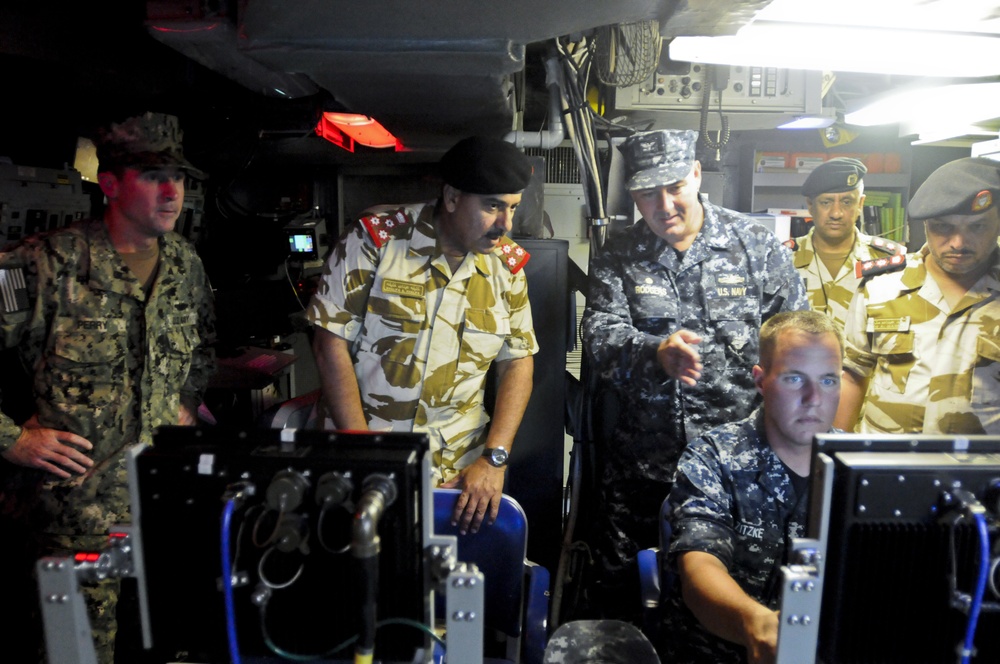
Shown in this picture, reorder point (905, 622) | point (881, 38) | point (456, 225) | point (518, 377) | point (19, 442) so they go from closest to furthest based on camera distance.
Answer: point (905, 622) → point (881, 38) → point (19, 442) → point (456, 225) → point (518, 377)

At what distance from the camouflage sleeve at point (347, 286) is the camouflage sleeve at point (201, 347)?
54 cm

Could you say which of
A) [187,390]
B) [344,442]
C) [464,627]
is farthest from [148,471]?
[187,390]

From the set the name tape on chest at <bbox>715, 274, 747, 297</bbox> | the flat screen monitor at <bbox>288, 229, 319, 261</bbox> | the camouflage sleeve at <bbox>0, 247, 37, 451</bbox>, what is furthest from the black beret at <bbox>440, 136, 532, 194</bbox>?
the flat screen monitor at <bbox>288, 229, 319, 261</bbox>

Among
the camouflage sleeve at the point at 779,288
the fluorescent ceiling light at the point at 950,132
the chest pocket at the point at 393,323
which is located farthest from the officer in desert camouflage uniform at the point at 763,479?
the fluorescent ceiling light at the point at 950,132

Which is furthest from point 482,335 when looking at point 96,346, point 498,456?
point 96,346

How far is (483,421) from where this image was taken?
2.19 metres

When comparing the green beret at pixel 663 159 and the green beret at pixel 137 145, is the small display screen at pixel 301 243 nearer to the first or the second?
the green beret at pixel 137 145

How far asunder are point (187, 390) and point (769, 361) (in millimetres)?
1870

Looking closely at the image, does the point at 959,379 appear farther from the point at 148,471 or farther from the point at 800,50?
the point at 148,471

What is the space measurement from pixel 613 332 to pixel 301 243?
6.53 feet

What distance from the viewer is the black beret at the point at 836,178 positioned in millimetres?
3086

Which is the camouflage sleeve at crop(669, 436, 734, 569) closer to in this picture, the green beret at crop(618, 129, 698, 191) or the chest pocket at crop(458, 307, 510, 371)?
the chest pocket at crop(458, 307, 510, 371)

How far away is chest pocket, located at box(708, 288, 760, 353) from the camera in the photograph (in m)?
2.22

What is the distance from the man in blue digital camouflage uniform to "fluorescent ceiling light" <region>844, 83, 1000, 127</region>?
3.69 feet
